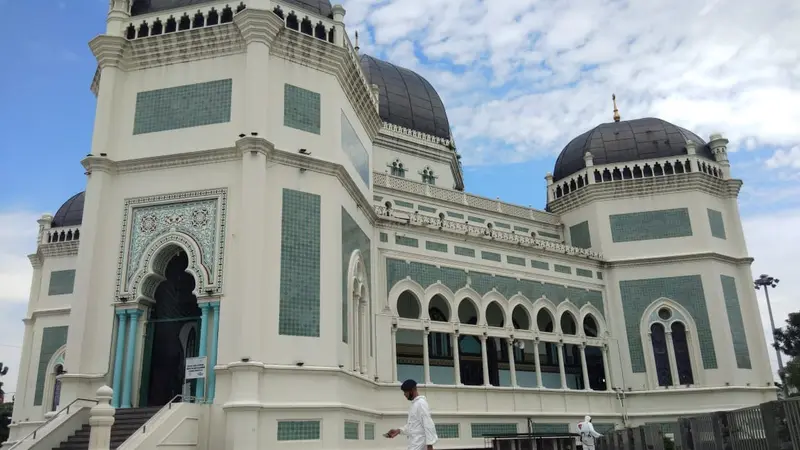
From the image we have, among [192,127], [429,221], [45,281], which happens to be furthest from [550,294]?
[45,281]

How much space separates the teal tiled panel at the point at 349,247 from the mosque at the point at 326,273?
99 millimetres

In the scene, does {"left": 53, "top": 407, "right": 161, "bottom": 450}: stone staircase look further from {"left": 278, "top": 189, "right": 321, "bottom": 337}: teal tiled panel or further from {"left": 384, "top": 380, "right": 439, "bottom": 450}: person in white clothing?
{"left": 384, "top": 380, "right": 439, "bottom": 450}: person in white clothing

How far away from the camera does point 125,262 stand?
14891mm

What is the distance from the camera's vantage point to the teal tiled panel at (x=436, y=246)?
20281 millimetres

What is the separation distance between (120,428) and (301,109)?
807cm

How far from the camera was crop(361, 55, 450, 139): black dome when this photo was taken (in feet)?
93.5

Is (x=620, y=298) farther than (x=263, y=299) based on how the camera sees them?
Yes

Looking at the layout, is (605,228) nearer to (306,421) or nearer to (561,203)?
(561,203)

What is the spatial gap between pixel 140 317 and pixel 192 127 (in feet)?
14.9

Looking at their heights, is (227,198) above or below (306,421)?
above

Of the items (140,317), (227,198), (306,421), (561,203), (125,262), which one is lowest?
(306,421)

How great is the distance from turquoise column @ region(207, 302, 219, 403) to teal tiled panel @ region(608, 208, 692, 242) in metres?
16.2

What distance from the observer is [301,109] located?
1600cm

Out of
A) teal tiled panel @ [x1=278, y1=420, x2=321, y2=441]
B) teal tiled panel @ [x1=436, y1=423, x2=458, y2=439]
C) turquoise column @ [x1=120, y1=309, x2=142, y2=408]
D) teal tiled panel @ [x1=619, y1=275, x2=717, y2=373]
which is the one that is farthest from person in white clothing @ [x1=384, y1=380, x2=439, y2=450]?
teal tiled panel @ [x1=619, y1=275, x2=717, y2=373]
